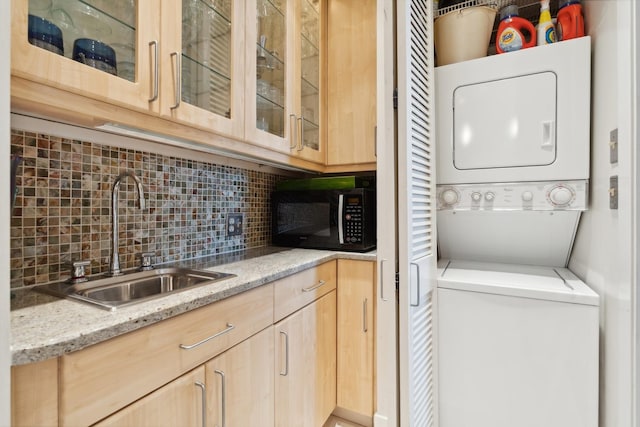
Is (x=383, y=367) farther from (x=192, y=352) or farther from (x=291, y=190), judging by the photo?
(x=291, y=190)

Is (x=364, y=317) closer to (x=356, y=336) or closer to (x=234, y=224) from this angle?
(x=356, y=336)

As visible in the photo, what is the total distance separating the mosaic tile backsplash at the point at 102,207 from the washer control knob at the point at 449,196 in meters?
1.13

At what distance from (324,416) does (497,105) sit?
1749mm

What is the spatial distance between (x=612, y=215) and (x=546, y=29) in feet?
3.09

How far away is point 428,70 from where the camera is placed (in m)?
1.42

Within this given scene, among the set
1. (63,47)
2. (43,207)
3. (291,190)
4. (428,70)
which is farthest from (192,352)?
(428,70)

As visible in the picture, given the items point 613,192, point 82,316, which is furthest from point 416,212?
point 82,316

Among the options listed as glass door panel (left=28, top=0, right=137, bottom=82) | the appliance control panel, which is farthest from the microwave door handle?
glass door panel (left=28, top=0, right=137, bottom=82)

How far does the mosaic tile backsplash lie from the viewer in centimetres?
96

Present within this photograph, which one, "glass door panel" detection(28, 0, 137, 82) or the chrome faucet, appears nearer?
"glass door panel" detection(28, 0, 137, 82)

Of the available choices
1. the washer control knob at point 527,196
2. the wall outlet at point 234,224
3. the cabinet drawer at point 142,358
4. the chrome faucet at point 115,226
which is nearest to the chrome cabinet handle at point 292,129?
the wall outlet at point 234,224

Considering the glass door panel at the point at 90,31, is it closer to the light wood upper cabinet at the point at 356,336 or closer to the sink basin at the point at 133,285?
the sink basin at the point at 133,285

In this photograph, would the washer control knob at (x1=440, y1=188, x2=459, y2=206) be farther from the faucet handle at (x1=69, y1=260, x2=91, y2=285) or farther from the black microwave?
the faucet handle at (x1=69, y1=260, x2=91, y2=285)

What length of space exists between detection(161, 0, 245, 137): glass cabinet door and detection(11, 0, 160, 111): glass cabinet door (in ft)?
0.22
